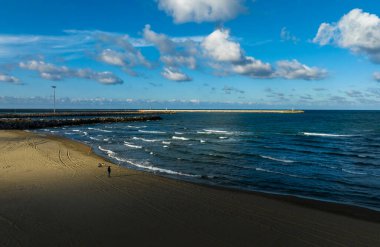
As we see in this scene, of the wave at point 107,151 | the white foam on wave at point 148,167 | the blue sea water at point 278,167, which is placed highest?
the blue sea water at point 278,167

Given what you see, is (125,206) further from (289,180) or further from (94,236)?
(289,180)

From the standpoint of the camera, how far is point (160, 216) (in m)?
11.8

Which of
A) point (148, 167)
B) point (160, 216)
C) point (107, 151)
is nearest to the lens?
point (160, 216)

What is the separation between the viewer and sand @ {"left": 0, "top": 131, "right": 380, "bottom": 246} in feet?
31.9

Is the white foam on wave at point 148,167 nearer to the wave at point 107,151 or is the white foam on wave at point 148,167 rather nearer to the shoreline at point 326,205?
the wave at point 107,151

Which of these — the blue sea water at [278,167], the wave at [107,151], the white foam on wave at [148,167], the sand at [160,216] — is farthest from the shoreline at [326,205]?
the wave at [107,151]

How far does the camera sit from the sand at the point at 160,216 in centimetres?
972

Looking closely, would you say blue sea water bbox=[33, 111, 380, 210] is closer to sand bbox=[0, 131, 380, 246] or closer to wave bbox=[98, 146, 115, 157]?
wave bbox=[98, 146, 115, 157]

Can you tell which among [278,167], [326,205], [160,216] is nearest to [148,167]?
[278,167]

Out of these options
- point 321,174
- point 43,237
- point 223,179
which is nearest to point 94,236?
point 43,237

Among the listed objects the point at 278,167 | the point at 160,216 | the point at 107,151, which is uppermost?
the point at 160,216

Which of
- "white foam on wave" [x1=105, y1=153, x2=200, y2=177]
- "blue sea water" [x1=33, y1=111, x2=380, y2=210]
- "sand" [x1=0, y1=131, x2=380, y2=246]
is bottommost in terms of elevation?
"white foam on wave" [x1=105, y1=153, x2=200, y2=177]

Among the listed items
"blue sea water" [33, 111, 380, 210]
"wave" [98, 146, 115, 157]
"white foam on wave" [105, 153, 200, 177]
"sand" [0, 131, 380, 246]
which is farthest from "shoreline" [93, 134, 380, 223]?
"wave" [98, 146, 115, 157]

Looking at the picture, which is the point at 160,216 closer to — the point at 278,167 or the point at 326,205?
the point at 326,205
